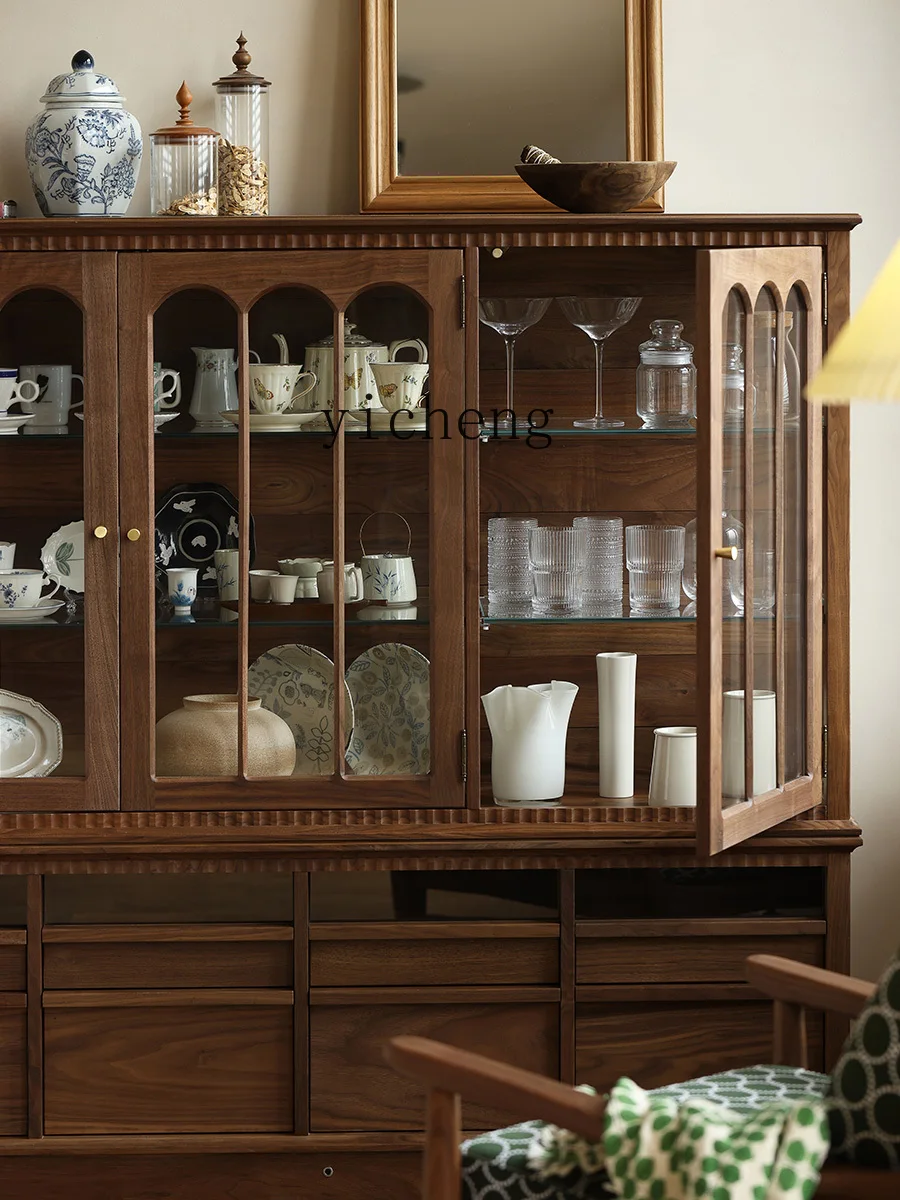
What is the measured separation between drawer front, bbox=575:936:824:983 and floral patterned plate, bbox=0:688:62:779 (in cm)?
98

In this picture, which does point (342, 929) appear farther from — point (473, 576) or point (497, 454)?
point (497, 454)

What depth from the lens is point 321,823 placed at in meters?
2.32

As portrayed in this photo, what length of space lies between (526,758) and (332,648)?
15.6 inches

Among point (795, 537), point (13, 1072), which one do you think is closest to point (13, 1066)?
point (13, 1072)

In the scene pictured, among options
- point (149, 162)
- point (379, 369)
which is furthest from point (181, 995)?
point (149, 162)

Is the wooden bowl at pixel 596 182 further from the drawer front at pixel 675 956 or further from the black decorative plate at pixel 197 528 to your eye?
the drawer front at pixel 675 956

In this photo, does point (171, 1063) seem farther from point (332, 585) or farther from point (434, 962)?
point (332, 585)

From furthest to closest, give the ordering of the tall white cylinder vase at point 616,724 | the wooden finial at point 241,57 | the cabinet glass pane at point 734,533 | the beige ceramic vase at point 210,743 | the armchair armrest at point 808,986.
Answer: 1. the wooden finial at point 241,57
2. the tall white cylinder vase at point 616,724
3. the beige ceramic vase at point 210,743
4. the cabinet glass pane at point 734,533
5. the armchair armrest at point 808,986

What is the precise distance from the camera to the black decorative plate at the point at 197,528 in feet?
7.74

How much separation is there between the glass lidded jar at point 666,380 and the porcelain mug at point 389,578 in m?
0.53

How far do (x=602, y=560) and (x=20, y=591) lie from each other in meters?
1.04

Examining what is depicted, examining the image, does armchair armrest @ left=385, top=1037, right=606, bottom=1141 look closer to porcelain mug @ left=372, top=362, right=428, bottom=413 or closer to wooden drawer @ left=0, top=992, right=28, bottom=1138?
wooden drawer @ left=0, top=992, right=28, bottom=1138

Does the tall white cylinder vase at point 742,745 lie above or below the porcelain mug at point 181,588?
below

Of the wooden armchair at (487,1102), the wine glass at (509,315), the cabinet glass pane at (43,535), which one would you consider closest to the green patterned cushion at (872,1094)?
the wooden armchair at (487,1102)
